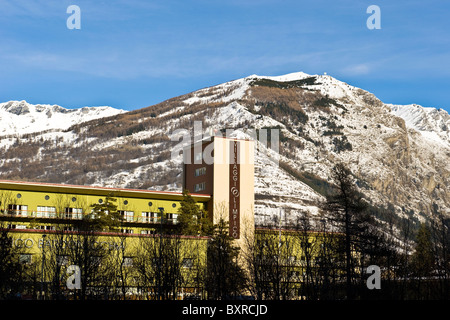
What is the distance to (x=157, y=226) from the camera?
102375mm

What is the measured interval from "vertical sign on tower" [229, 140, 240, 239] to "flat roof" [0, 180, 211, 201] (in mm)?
4281

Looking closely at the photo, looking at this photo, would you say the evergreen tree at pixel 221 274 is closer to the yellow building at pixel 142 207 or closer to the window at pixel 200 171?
the yellow building at pixel 142 207

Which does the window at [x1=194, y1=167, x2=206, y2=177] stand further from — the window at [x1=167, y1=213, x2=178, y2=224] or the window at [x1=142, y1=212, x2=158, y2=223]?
the window at [x1=142, y1=212, x2=158, y2=223]

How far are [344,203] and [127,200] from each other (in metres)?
43.2

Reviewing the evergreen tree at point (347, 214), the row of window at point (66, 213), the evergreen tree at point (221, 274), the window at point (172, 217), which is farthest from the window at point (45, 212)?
the evergreen tree at point (347, 214)

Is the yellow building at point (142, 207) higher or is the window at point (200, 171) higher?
the window at point (200, 171)

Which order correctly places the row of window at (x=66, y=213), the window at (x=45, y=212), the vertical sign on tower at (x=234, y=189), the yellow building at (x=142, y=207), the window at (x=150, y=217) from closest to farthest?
the yellow building at (x=142, y=207)
the row of window at (x=66, y=213)
the window at (x=45, y=212)
the window at (x=150, y=217)
the vertical sign on tower at (x=234, y=189)

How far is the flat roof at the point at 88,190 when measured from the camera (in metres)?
94.9

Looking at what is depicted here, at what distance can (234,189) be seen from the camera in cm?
10844

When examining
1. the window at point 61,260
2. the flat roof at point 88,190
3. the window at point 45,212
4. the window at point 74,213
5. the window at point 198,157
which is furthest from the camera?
the window at point 198,157

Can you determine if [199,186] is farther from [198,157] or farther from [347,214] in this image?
[347,214]

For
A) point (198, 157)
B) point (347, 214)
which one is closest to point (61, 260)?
point (347, 214)

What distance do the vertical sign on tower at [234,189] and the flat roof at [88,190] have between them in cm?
428
